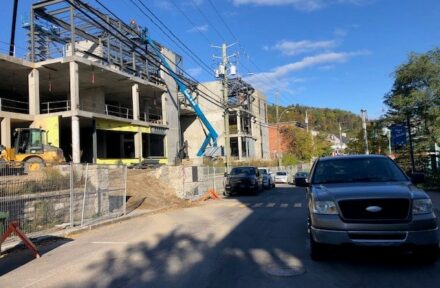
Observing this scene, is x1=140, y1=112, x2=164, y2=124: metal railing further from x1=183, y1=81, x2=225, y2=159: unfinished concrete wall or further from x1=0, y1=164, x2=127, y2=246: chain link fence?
x1=0, y1=164, x2=127, y2=246: chain link fence

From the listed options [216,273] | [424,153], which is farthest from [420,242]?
[424,153]

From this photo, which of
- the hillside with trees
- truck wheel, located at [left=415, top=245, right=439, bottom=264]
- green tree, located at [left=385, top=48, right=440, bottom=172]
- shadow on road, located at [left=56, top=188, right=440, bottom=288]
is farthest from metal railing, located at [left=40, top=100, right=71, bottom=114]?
the hillside with trees

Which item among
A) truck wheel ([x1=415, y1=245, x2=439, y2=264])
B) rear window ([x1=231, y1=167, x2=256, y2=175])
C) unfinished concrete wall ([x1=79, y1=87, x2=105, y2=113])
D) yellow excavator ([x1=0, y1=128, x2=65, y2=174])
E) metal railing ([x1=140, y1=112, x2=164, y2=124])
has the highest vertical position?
unfinished concrete wall ([x1=79, y1=87, x2=105, y2=113])

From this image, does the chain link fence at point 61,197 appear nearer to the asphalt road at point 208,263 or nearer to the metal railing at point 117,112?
the asphalt road at point 208,263

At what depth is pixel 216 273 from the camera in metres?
7.48

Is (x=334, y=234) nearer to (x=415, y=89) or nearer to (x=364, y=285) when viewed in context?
(x=364, y=285)

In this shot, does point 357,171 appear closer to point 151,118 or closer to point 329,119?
point 151,118

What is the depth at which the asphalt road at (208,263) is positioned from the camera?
6.86 meters

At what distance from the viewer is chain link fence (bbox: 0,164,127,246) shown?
40.1 feet

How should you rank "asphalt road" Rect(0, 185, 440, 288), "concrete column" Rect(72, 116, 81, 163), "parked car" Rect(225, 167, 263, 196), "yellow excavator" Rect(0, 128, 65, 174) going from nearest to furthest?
"asphalt road" Rect(0, 185, 440, 288), "yellow excavator" Rect(0, 128, 65, 174), "parked car" Rect(225, 167, 263, 196), "concrete column" Rect(72, 116, 81, 163)

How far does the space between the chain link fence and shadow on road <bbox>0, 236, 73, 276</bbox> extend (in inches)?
26.6

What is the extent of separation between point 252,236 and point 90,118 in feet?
96.1

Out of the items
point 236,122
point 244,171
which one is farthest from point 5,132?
point 236,122

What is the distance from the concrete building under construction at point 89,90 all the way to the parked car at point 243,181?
8.96 meters
